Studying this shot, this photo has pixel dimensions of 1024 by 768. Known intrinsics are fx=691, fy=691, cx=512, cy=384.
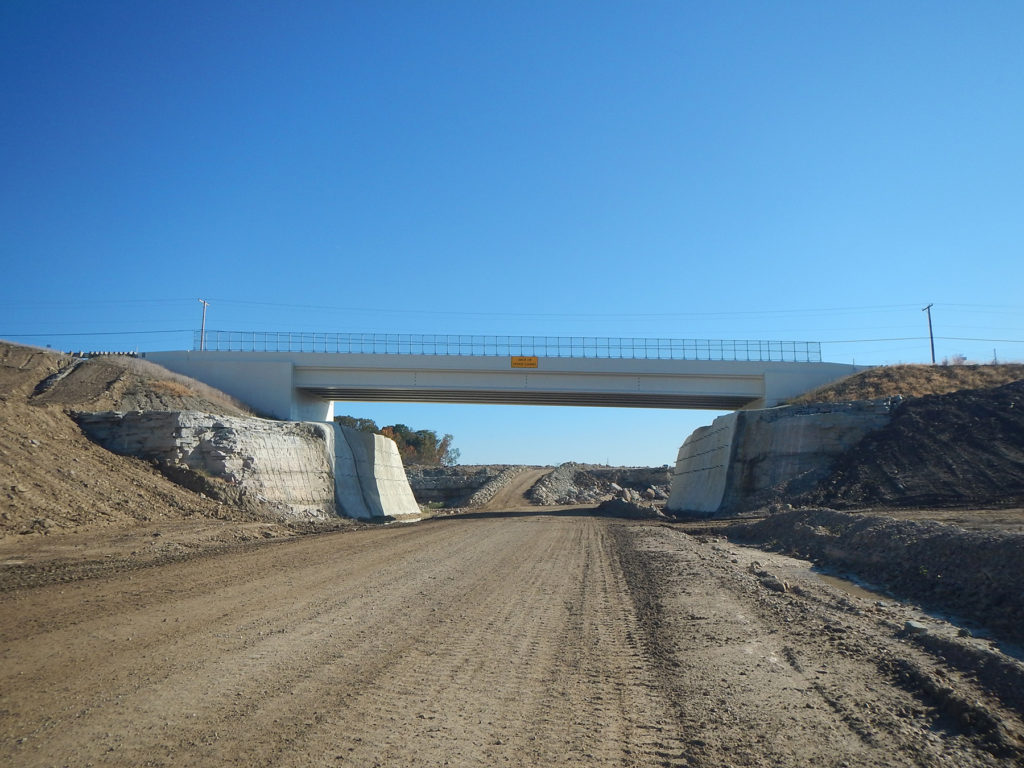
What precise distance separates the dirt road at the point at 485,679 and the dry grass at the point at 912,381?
121 feet

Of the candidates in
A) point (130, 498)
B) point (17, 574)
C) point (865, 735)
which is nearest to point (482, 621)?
point (865, 735)

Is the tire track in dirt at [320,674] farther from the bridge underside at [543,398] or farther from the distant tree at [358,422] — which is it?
the distant tree at [358,422]

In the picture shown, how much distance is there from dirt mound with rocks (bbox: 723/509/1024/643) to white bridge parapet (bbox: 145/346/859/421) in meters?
29.8

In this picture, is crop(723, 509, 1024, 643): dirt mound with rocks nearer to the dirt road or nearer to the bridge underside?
the dirt road

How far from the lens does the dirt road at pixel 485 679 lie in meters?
4.52

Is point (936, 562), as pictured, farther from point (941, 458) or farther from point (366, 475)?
point (366, 475)

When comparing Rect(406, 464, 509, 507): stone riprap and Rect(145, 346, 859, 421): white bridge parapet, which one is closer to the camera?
Rect(145, 346, 859, 421): white bridge parapet

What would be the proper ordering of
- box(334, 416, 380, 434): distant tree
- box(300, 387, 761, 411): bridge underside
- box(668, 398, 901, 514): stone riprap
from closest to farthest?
1. box(668, 398, 901, 514): stone riprap
2. box(300, 387, 761, 411): bridge underside
3. box(334, 416, 380, 434): distant tree

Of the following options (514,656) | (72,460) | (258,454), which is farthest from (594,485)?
(514,656)

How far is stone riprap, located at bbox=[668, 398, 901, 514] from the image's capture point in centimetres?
3400

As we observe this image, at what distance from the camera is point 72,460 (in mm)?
22281

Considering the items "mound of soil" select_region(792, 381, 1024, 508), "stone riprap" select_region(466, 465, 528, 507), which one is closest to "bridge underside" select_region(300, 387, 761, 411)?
"mound of soil" select_region(792, 381, 1024, 508)

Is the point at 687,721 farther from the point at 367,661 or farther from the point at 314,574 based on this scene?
the point at 314,574

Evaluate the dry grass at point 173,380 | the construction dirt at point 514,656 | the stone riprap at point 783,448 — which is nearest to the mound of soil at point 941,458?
the stone riprap at point 783,448
